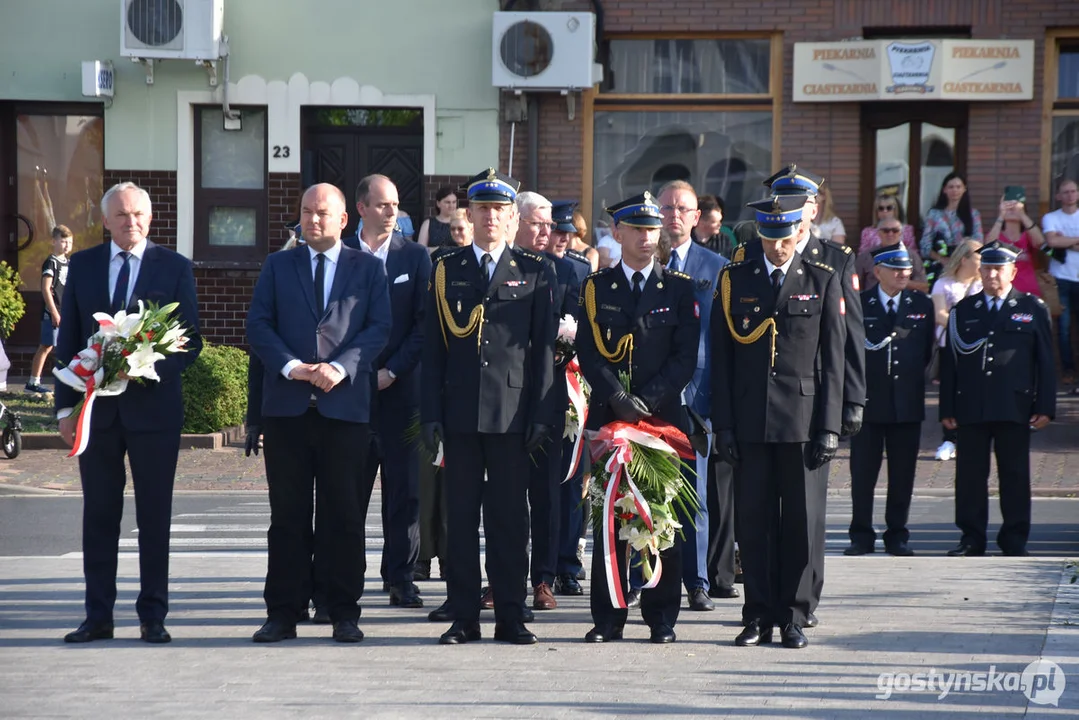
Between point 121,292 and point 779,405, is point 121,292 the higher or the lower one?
the higher one

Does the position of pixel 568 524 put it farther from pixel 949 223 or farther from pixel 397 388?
A: pixel 949 223

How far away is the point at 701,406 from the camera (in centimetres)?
884

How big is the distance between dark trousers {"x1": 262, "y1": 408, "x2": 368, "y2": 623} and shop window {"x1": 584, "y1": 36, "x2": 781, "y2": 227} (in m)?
11.6

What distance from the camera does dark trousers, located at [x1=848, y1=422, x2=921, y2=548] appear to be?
438 inches

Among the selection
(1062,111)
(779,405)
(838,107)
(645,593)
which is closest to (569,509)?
(645,593)

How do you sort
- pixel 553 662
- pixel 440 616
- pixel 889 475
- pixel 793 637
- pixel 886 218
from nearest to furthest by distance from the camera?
pixel 553 662
pixel 793 637
pixel 440 616
pixel 889 475
pixel 886 218

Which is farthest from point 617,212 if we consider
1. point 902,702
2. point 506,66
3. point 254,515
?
point 506,66

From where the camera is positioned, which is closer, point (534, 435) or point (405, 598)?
point (534, 435)

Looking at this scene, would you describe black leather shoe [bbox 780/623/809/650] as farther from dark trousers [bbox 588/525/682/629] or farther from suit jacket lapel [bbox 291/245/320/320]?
suit jacket lapel [bbox 291/245/320/320]

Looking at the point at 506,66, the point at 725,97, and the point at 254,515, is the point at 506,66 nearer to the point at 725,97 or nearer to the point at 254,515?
the point at 725,97

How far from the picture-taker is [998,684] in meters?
6.89

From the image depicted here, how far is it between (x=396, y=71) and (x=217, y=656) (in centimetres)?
1290

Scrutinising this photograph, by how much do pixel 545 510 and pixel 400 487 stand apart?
0.84 meters

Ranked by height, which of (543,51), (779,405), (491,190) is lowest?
(779,405)
